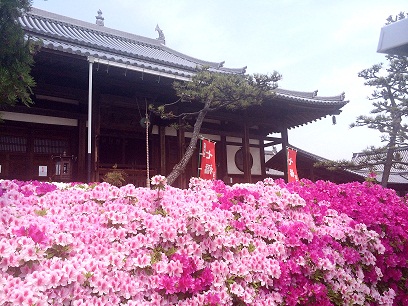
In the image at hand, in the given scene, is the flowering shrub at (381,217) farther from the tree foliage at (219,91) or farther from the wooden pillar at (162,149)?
the wooden pillar at (162,149)

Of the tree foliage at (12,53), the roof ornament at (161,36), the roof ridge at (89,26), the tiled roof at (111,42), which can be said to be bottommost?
the tree foliage at (12,53)

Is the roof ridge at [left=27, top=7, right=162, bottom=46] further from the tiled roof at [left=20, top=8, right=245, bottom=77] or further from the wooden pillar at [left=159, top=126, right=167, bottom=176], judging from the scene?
the wooden pillar at [left=159, top=126, right=167, bottom=176]

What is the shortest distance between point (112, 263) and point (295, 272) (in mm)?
1423

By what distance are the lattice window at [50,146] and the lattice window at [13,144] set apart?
10.2 inches

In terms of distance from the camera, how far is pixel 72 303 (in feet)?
6.70

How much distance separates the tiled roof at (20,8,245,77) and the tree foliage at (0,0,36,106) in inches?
228

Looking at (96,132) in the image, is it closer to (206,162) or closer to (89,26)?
(206,162)

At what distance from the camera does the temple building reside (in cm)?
792

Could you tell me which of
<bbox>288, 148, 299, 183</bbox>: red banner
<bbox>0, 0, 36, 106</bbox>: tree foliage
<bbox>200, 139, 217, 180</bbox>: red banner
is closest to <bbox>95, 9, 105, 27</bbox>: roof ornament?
<bbox>200, 139, 217, 180</bbox>: red banner

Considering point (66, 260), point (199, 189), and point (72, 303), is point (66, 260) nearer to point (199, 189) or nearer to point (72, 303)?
point (72, 303)

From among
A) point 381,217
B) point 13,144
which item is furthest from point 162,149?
point 381,217

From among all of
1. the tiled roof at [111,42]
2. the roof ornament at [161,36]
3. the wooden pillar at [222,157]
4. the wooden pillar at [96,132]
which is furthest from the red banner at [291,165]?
the roof ornament at [161,36]

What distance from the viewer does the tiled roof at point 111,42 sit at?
10.0 m

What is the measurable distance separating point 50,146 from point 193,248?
7.40 m
